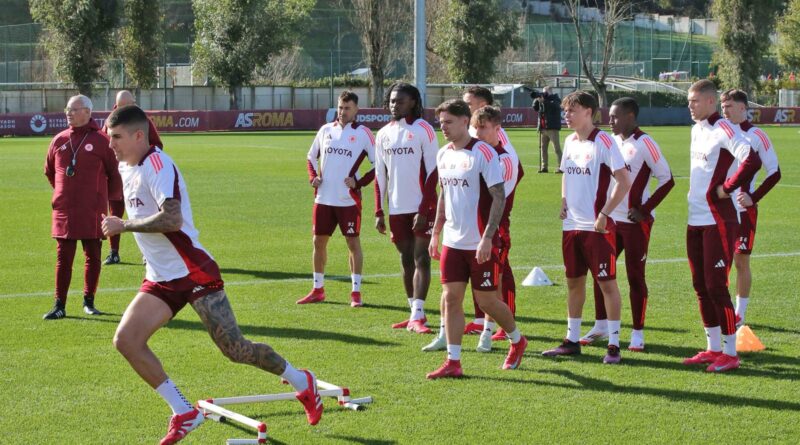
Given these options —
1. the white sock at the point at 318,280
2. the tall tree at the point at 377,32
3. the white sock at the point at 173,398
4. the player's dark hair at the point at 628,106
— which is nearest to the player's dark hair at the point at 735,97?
the player's dark hair at the point at 628,106

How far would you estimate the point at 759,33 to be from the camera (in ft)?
233

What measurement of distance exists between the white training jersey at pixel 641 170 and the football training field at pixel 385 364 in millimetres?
1225

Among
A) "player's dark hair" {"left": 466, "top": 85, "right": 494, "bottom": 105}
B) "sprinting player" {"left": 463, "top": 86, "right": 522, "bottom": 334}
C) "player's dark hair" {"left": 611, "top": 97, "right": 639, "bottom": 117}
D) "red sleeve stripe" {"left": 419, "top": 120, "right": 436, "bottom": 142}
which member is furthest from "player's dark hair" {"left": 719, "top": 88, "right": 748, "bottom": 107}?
"red sleeve stripe" {"left": 419, "top": 120, "right": 436, "bottom": 142}

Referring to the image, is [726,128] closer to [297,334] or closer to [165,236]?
[297,334]

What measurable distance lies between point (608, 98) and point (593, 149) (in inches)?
2648

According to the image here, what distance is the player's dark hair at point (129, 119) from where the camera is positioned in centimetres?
659

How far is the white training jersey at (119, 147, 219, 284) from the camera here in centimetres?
658

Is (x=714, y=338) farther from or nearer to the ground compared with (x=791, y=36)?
nearer to the ground

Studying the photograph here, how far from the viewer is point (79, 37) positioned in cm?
5950

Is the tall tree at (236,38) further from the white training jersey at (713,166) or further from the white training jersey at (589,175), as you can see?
the white training jersey at (713,166)

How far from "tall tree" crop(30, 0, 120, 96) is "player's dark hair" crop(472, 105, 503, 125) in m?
53.6

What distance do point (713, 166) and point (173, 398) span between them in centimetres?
457

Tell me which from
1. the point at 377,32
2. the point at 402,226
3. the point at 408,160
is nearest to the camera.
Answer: the point at 408,160

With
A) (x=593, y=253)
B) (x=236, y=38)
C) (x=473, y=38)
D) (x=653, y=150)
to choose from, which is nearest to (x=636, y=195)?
(x=653, y=150)
